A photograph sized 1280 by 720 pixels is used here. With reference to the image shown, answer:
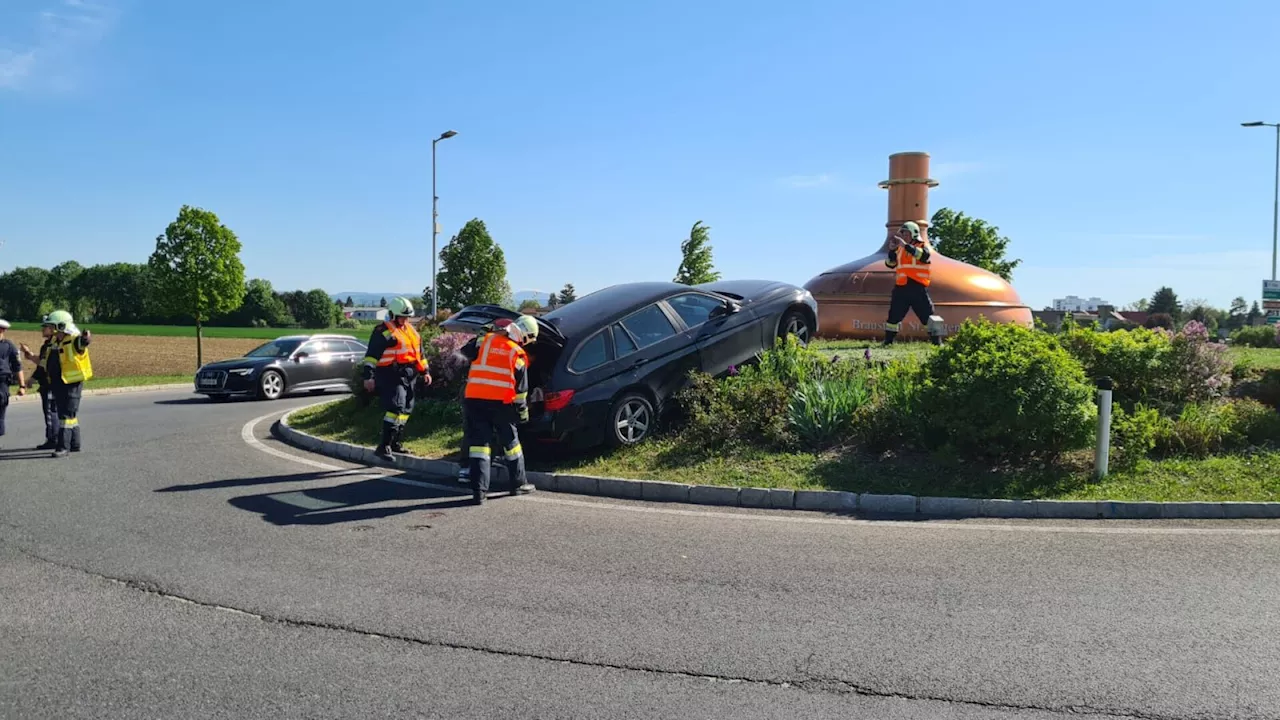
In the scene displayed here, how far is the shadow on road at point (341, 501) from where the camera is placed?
7070mm

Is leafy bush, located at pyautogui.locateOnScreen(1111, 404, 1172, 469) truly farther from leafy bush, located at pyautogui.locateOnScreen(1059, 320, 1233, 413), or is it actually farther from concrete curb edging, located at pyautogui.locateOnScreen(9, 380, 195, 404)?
concrete curb edging, located at pyautogui.locateOnScreen(9, 380, 195, 404)

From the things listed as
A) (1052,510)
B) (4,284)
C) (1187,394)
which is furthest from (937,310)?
(4,284)

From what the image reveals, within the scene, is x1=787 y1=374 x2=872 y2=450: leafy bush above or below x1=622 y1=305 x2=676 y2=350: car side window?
below

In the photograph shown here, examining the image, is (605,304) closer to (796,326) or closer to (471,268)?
(796,326)

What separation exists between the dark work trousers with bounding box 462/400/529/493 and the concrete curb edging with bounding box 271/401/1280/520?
0.63m

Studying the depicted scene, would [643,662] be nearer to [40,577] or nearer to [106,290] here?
[40,577]

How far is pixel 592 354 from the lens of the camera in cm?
901

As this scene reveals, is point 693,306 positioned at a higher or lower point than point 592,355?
higher

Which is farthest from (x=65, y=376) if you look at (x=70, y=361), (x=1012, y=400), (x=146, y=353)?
(x=146, y=353)

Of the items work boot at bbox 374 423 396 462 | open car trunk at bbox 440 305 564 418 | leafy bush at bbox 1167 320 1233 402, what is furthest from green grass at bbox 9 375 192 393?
leafy bush at bbox 1167 320 1233 402

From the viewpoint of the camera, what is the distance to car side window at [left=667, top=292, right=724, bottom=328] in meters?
9.98

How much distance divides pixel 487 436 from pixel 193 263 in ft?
80.9

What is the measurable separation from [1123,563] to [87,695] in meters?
5.68

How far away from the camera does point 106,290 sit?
102 m
